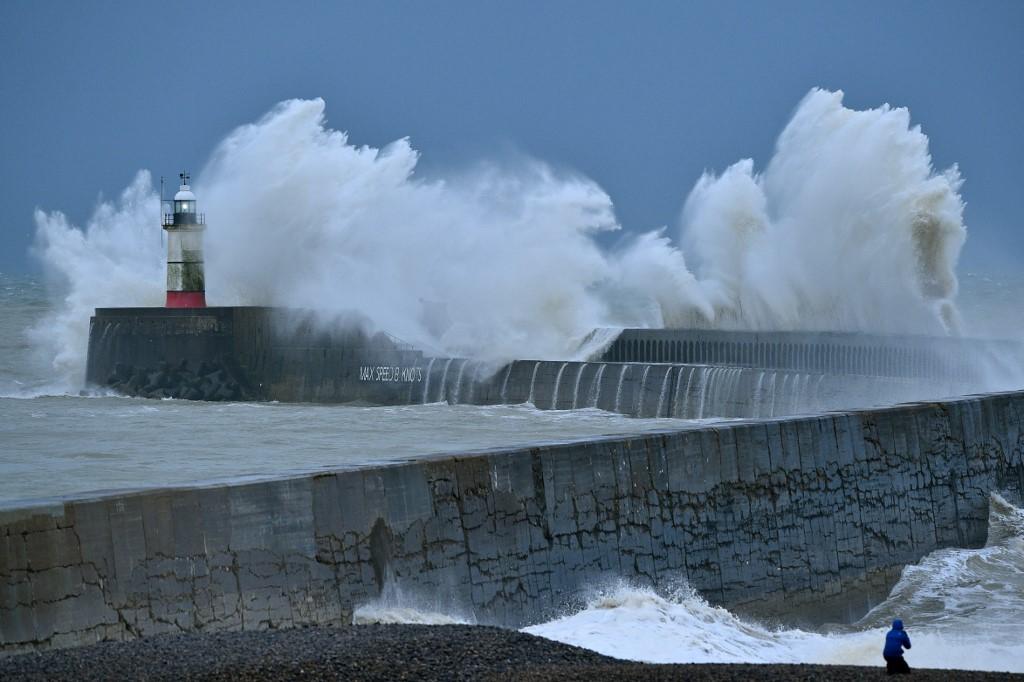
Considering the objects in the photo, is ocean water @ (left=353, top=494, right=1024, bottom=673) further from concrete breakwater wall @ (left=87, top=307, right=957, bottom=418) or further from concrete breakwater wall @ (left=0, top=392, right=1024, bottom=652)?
concrete breakwater wall @ (left=87, top=307, right=957, bottom=418)

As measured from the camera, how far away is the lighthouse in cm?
2422

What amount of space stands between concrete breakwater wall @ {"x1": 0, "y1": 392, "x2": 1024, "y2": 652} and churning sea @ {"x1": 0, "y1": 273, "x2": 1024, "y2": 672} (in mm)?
164

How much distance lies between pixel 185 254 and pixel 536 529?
19043mm

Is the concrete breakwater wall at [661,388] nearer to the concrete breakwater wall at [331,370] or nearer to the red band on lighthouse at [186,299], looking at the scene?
the concrete breakwater wall at [331,370]

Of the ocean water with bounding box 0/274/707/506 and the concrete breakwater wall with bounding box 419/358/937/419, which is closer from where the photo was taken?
the ocean water with bounding box 0/274/707/506

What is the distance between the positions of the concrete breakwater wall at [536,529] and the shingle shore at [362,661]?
0.32 m

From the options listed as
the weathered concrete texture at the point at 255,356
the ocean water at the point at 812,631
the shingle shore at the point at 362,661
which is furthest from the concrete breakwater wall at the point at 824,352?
the shingle shore at the point at 362,661

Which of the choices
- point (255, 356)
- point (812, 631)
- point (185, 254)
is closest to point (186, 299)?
point (185, 254)

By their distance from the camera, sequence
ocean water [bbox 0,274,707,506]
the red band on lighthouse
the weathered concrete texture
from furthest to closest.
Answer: the red band on lighthouse < the weathered concrete texture < ocean water [bbox 0,274,707,506]

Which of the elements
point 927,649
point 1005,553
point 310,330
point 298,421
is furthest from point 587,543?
point 310,330

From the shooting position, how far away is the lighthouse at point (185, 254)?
24219 mm

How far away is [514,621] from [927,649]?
→ 210 cm

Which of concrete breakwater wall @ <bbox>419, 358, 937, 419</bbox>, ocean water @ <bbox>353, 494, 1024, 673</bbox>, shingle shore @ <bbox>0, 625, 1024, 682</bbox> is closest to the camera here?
shingle shore @ <bbox>0, 625, 1024, 682</bbox>

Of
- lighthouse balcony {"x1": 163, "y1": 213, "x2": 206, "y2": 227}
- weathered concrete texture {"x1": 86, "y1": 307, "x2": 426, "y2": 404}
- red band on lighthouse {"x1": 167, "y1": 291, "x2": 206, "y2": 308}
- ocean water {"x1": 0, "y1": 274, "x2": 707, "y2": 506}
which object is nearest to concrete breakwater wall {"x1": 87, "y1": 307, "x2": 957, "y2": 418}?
weathered concrete texture {"x1": 86, "y1": 307, "x2": 426, "y2": 404}
